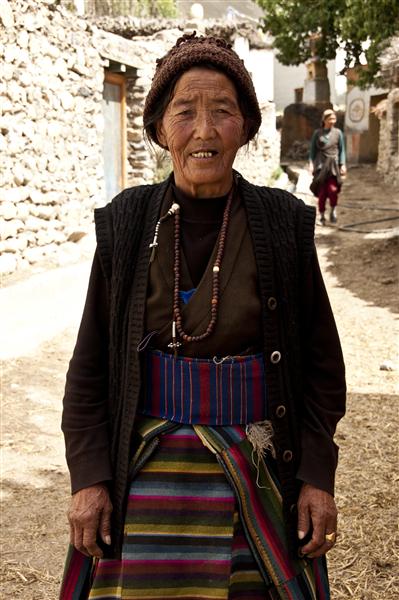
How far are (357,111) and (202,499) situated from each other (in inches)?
Answer: 936

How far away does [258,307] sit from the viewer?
141 centimetres

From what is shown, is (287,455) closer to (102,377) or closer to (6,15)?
(102,377)

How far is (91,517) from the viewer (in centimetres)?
142

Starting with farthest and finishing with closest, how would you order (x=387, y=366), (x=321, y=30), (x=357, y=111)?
Result: (x=357, y=111) → (x=321, y=30) → (x=387, y=366)

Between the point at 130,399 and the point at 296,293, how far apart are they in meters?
0.40

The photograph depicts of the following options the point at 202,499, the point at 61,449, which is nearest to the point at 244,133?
the point at 202,499

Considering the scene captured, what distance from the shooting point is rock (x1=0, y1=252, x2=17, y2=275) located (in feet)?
22.4

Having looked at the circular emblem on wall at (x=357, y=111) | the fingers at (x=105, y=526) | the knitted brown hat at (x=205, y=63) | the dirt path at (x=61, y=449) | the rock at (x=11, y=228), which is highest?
the circular emblem on wall at (x=357, y=111)

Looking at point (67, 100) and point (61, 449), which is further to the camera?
point (67, 100)

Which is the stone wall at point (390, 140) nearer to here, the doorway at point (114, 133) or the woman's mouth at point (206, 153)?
the doorway at point (114, 133)

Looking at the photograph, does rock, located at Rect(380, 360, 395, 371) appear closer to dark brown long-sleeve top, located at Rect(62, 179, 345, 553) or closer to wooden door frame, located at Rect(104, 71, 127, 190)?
dark brown long-sleeve top, located at Rect(62, 179, 345, 553)

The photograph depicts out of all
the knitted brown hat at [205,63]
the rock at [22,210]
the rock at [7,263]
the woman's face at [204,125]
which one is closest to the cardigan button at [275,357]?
the woman's face at [204,125]

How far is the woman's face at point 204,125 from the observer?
1412 millimetres

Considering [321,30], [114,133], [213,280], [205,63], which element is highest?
[321,30]
